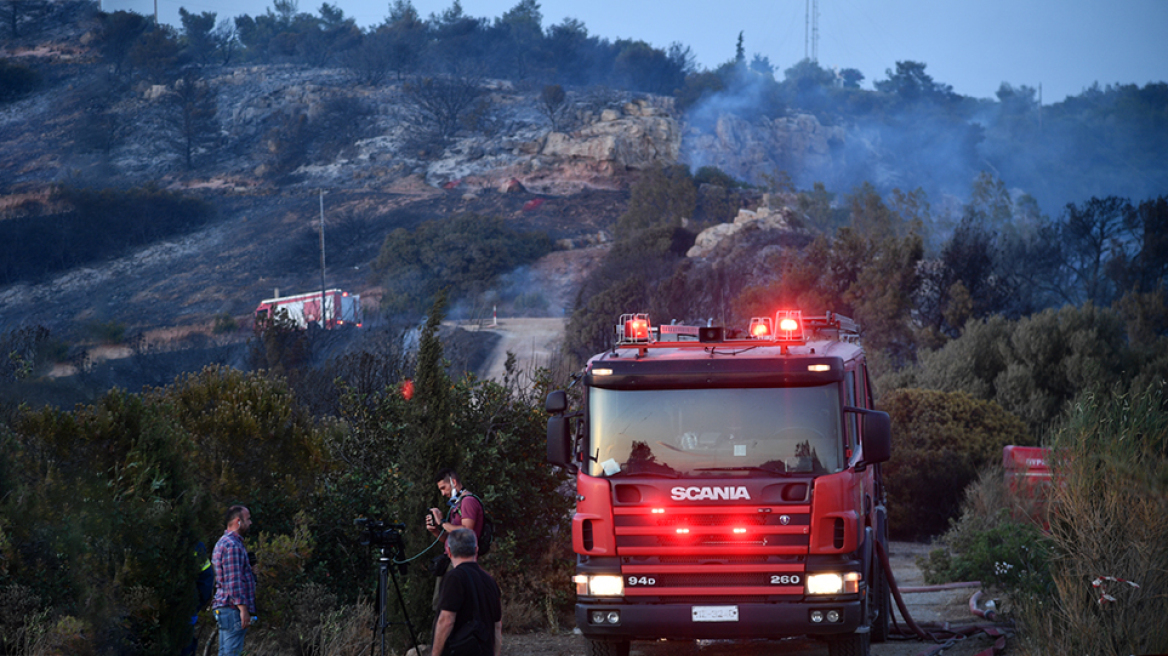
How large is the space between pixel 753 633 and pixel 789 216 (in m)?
64.9

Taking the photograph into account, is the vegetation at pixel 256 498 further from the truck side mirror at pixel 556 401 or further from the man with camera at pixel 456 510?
the truck side mirror at pixel 556 401

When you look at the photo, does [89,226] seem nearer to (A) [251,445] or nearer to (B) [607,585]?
(A) [251,445]

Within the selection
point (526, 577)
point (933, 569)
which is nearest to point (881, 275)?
point (933, 569)

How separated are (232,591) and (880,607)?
6162mm

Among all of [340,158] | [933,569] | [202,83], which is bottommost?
[933,569]

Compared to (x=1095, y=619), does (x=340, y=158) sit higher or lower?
higher

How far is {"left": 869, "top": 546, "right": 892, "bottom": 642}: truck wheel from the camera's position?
393 inches

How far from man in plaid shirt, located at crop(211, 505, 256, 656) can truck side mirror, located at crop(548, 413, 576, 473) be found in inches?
100.0

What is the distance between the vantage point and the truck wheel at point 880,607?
998 centimetres

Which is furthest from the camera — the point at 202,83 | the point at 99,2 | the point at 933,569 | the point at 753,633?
the point at 99,2

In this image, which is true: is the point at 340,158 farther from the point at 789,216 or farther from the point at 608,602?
the point at 608,602

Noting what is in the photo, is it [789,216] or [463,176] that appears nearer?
[789,216]

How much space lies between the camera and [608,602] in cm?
791

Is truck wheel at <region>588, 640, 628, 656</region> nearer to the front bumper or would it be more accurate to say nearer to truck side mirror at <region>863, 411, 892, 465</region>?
the front bumper
